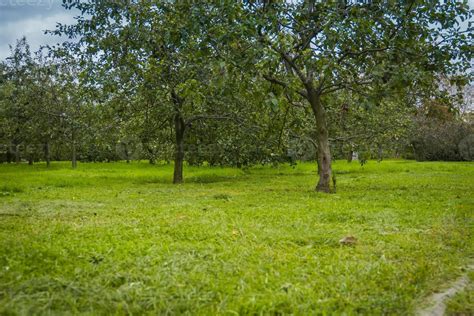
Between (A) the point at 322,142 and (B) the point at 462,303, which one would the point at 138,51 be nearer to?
(A) the point at 322,142

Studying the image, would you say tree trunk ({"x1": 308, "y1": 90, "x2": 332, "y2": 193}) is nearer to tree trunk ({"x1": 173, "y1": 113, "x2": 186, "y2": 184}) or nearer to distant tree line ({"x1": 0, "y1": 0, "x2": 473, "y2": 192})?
distant tree line ({"x1": 0, "y1": 0, "x2": 473, "y2": 192})

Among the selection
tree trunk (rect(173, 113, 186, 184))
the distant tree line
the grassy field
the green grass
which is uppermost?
the distant tree line

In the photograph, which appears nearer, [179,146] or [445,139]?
[179,146]

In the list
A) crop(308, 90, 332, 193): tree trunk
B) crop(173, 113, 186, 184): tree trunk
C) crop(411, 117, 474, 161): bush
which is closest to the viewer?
crop(308, 90, 332, 193): tree trunk

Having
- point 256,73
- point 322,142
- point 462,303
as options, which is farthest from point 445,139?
point 462,303

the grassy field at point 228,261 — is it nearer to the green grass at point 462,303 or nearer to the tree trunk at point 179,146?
the green grass at point 462,303

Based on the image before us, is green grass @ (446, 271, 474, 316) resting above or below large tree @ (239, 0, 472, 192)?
below

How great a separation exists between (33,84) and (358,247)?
99.8 feet

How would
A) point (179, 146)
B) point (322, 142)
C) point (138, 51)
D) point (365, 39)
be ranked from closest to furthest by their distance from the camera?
point (365, 39)
point (322, 142)
point (138, 51)
point (179, 146)

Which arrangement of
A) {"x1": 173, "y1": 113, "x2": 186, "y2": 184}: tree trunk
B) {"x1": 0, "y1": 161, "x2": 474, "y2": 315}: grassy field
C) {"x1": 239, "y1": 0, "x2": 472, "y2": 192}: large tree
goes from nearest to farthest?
{"x1": 0, "y1": 161, "x2": 474, "y2": 315}: grassy field, {"x1": 239, "y1": 0, "x2": 472, "y2": 192}: large tree, {"x1": 173, "y1": 113, "x2": 186, "y2": 184}: tree trunk

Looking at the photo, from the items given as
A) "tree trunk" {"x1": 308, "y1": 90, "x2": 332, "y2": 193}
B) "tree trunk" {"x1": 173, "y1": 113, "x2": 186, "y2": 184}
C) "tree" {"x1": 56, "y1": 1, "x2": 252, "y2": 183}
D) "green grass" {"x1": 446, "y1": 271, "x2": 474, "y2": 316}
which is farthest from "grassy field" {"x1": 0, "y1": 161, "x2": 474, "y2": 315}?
"tree trunk" {"x1": 173, "y1": 113, "x2": 186, "y2": 184}

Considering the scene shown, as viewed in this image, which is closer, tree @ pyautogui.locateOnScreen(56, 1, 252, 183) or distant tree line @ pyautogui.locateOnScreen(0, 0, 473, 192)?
distant tree line @ pyautogui.locateOnScreen(0, 0, 473, 192)

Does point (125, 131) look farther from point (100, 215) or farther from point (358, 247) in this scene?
point (358, 247)

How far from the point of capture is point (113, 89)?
14.5 metres
